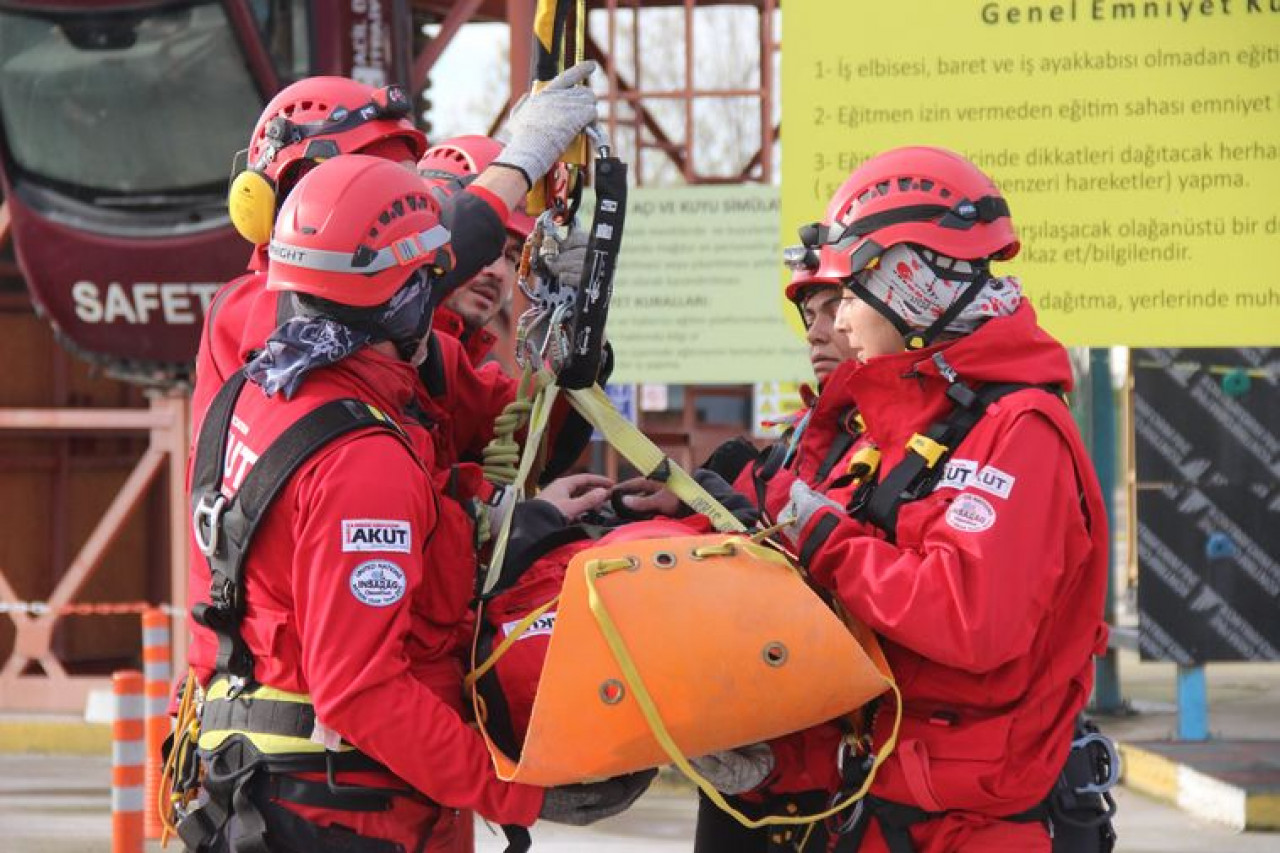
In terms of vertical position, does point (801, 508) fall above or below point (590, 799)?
above

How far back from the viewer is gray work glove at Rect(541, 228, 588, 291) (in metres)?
4.34

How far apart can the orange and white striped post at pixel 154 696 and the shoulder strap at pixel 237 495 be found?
5.37m

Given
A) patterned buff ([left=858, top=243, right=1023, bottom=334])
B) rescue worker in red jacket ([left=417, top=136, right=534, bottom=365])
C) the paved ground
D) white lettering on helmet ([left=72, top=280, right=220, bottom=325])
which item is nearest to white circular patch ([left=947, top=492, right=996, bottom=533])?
patterned buff ([left=858, top=243, right=1023, bottom=334])

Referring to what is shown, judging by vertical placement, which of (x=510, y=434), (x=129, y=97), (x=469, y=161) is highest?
(x=469, y=161)

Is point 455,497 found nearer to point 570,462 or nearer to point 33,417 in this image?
point 570,462

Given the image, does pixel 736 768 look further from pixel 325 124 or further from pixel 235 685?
pixel 325 124

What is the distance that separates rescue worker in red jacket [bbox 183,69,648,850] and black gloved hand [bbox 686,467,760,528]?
57 centimetres

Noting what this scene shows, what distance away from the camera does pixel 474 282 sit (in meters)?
5.36

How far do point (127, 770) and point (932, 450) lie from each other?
15.6ft

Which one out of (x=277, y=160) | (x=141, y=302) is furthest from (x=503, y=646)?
(x=141, y=302)

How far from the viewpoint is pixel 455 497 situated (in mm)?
4164

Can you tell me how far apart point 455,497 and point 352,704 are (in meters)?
0.67

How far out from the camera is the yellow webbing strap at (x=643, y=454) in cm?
411

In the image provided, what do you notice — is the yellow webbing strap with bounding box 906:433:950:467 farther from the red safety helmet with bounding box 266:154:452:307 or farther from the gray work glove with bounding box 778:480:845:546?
the red safety helmet with bounding box 266:154:452:307
